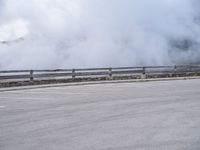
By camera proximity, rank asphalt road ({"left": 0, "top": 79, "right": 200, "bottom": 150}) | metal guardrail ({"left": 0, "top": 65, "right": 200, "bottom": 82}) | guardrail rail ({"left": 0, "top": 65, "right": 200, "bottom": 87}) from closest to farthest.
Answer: asphalt road ({"left": 0, "top": 79, "right": 200, "bottom": 150}), guardrail rail ({"left": 0, "top": 65, "right": 200, "bottom": 87}), metal guardrail ({"left": 0, "top": 65, "right": 200, "bottom": 82})

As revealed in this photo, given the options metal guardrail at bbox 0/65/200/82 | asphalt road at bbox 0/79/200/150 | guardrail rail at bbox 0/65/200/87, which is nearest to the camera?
asphalt road at bbox 0/79/200/150

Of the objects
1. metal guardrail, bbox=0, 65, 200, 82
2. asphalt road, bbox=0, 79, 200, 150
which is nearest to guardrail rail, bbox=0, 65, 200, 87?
metal guardrail, bbox=0, 65, 200, 82

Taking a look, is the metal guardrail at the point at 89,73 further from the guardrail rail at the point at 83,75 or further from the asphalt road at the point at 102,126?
the asphalt road at the point at 102,126

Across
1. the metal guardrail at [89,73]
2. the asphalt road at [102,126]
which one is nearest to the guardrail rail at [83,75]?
the metal guardrail at [89,73]

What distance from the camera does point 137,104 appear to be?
14766 mm

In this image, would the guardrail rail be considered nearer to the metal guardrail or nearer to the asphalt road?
the metal guardrail

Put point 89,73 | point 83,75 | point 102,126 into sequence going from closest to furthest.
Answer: point 102,126 < point 83,75 < point 89,73

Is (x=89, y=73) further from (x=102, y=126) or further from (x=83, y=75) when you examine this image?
(x=102, y=126)

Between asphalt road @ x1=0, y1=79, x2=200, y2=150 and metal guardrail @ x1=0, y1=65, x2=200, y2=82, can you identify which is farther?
metal guardrail @ x1=0, y1=65, x2=200, y2=82

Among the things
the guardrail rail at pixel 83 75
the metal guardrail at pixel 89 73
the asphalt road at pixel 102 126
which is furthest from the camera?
the metal guardrail at pixel 89 73

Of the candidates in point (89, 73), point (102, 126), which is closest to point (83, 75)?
point (89, 73)

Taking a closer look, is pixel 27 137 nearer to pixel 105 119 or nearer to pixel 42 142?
pixel 42 142

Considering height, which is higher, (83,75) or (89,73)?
(89,73)

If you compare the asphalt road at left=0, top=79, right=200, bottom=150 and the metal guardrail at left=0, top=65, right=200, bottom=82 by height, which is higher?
the metal guardrail at left=0, top=65, right=200, bottom=82
